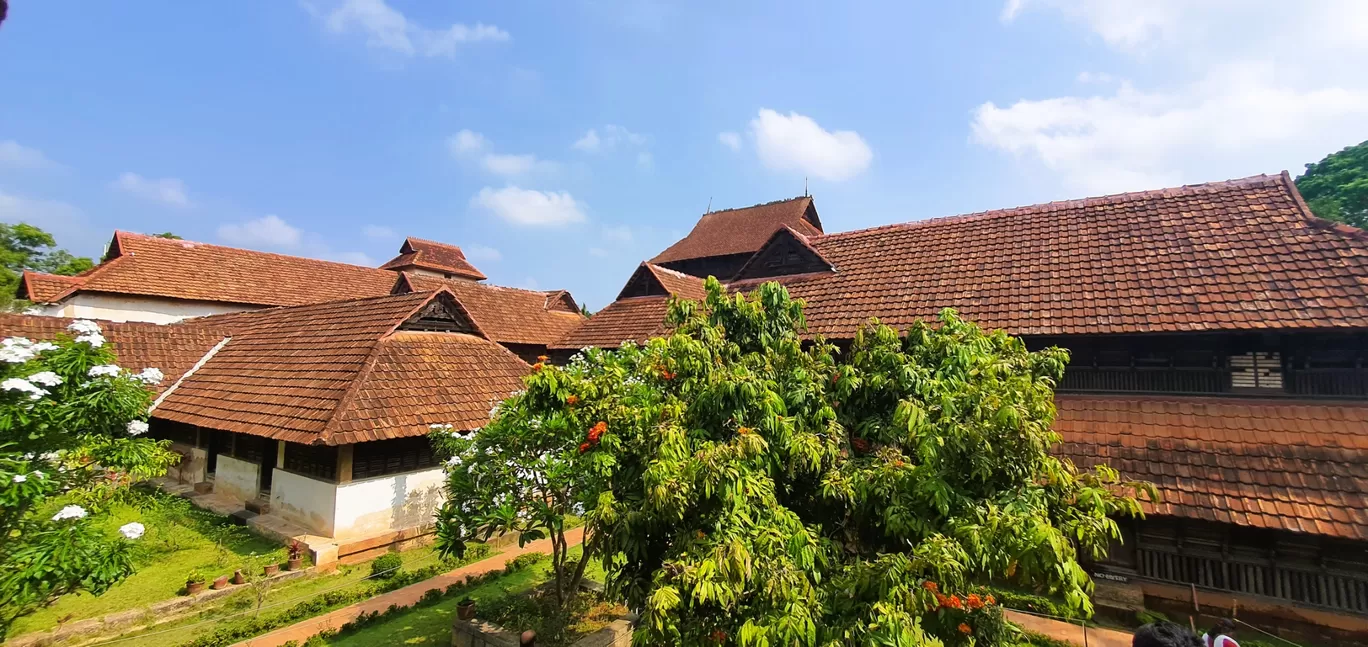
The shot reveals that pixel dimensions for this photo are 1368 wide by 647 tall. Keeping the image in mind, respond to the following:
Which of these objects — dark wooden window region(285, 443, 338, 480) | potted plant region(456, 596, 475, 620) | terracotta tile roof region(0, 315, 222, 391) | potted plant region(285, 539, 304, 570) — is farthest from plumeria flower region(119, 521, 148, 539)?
terracotta tile roof region(0, 315, 222, 391)

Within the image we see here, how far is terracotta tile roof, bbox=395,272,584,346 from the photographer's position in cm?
2028

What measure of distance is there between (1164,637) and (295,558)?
1030 centimetres

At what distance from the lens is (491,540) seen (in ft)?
32.8

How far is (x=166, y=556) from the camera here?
8.68m

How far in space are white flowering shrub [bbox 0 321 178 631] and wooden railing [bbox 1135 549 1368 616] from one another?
10684 mm

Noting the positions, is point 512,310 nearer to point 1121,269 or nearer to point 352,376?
point 352,376

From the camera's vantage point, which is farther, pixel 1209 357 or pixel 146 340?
pixel 146 340

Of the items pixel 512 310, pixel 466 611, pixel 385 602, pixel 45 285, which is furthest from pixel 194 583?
pixel 45 285

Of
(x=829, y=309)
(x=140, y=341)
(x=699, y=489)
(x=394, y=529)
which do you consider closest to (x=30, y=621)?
(x=394, y=529)

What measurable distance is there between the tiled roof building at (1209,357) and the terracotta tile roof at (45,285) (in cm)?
2647

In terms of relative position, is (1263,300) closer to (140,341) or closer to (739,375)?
(739,375)

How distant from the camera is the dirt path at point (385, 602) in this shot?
664cm

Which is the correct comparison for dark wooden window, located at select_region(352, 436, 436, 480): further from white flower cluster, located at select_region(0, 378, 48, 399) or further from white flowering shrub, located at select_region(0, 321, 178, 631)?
white flower cluster, located at select_region(0, 378, 48, 399)

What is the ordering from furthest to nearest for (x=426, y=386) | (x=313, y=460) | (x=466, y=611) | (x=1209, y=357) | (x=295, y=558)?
(x=426, y=386) < (x=313, y=460) < (x=295, y=558) < (x=1209, y=357) < (x=466, y=611)
